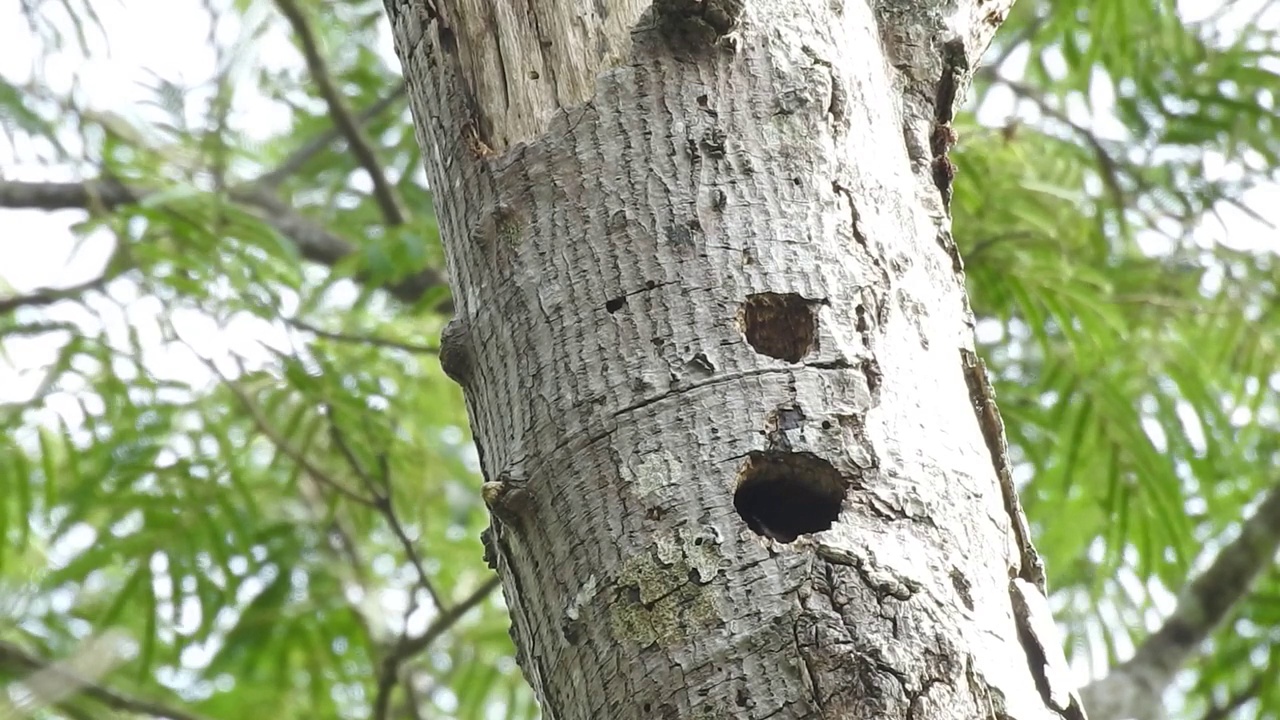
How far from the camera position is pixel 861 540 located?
1190 millimetres

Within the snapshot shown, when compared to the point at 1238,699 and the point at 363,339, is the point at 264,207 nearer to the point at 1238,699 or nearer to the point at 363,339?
the point at 363,339

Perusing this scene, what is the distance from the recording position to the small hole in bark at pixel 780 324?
1293mm

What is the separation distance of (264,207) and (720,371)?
394 centimetres

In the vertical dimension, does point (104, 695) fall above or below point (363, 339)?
below

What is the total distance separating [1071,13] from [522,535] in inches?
142

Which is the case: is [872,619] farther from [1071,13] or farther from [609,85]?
[1071,13]

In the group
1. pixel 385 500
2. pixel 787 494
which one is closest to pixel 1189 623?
pixel 385 500

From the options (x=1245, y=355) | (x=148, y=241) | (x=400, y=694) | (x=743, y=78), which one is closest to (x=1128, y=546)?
(x=1245, y=355)

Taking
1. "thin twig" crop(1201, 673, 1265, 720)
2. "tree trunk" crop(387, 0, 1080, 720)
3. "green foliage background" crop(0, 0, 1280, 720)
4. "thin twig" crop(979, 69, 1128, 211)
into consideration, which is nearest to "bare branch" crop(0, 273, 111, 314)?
"green foliage background" crop(0, 0, 1280, 720)

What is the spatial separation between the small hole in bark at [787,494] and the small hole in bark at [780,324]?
111 millimetres

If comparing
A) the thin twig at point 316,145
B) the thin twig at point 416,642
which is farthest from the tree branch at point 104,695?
the thin twig at point 316,145

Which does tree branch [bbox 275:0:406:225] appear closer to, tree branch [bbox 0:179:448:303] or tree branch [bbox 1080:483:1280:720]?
tree branch [bbox 0:179:448:303]

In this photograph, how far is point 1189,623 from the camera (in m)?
3.63

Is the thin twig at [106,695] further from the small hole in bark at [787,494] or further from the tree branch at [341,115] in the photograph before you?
the small hole in bark at [787,494]
